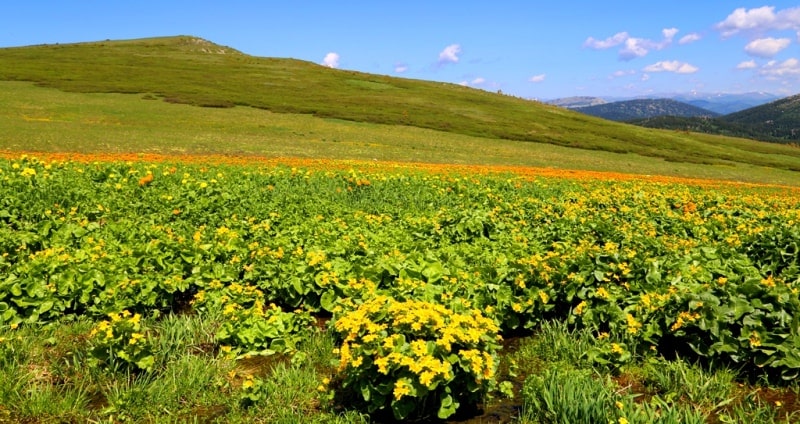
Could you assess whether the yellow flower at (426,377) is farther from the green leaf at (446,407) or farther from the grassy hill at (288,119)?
the grassy hill at (288,119)

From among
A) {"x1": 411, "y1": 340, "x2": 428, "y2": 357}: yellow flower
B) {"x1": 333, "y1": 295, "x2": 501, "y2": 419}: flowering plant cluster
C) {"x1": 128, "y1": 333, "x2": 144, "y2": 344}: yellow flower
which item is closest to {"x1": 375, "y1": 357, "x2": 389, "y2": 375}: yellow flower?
{"x1": 333, "y1": 295, "x2": 501, "y2": 419}: flowering plant cluster

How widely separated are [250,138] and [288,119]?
719 inches

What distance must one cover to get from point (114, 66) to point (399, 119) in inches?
2633

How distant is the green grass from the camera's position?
40812 millimetres

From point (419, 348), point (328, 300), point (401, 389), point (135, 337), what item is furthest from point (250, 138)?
point (401, 389)

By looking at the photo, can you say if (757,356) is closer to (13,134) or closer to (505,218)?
(505,218)

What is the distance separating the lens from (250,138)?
49156 millimetres

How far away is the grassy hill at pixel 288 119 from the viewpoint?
152 feet

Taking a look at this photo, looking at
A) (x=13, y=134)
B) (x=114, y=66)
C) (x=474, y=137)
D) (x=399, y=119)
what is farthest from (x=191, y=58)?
(x=13, y=134)

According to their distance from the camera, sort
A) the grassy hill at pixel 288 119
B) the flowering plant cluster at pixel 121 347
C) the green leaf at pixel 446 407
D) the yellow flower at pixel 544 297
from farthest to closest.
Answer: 1. the grassy hill at pixel 288 119
2. the yellow flower at pixel 544 297
3. the flowering plant cluster at pixel 121 347
4. the green leaf at pixel 446 407

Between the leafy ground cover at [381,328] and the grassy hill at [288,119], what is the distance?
33.1 meters

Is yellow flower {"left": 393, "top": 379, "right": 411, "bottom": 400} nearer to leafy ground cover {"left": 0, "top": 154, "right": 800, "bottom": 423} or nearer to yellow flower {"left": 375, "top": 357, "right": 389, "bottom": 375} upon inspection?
leafy ground cover {"left": 0, "top": 154, "right": 800, "bottom": 423}

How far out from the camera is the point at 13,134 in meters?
38.9

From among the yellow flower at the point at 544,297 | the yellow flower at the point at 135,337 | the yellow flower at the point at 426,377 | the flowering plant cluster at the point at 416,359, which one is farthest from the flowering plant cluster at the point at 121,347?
the yellow flower at the point at 544,297
